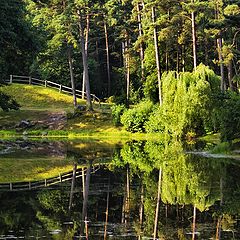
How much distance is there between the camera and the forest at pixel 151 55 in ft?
109

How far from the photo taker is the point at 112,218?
12.0 metres

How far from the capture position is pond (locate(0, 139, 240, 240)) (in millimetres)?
10648

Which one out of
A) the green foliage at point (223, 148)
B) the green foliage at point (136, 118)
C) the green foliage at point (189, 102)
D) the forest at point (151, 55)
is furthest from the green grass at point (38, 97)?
the green foliage at point (223, 148)

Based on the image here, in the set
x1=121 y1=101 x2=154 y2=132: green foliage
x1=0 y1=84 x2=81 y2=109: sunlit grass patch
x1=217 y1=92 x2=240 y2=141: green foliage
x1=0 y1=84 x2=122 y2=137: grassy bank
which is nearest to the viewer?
x1=217 y1=92 x2=240 y2=141: green foliage

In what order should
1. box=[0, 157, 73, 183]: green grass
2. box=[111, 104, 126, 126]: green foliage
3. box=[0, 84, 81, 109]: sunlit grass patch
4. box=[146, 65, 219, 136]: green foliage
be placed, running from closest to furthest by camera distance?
box=[0, 157, 73, 183]: green grass, box=[146, 65, 219, 136]: green foliage, box=[111, 104, 126, 126]: green foliage, box=[0, 84, 81, 109]: sunlit grass patch

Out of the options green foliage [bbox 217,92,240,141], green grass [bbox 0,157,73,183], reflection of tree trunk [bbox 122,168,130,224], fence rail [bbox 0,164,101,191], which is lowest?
green grass [bbox 0,157,73,183]

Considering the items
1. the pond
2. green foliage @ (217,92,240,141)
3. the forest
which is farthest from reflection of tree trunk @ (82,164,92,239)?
the forest

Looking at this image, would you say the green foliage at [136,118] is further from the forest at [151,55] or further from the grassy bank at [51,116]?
the grassy bank at [51,116]

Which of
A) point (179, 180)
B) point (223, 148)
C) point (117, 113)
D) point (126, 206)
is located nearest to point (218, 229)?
point (126, 206)

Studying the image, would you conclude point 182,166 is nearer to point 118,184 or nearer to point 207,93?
point 118,184

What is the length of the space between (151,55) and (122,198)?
39633 mm

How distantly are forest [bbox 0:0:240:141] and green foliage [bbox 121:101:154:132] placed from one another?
0.30ft

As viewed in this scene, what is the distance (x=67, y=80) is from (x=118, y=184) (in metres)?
53.7

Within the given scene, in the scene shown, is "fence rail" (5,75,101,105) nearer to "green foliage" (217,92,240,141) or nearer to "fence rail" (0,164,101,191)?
"green foliage" (217,92,240,141)
